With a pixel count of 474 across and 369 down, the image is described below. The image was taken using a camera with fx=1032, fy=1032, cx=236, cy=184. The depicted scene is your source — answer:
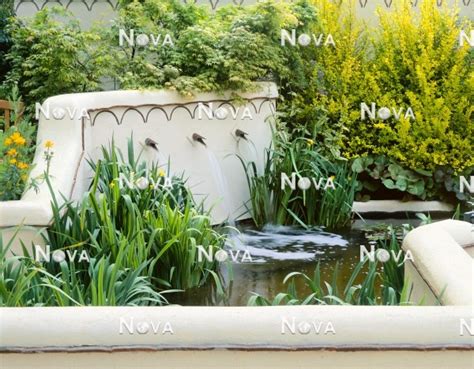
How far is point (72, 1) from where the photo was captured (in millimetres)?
10938

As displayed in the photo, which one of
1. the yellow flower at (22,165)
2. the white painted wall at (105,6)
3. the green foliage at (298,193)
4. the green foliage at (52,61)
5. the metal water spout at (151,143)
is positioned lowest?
the green foliage at (298,193)

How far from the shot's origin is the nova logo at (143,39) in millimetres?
9117

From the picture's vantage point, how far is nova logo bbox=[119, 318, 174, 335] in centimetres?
396

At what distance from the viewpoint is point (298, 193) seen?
912 centimetres

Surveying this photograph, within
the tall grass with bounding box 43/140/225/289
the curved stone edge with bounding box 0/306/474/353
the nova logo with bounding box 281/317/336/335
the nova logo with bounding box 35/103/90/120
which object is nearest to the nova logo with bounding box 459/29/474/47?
the tall grass with bounding box 43/140/225/289

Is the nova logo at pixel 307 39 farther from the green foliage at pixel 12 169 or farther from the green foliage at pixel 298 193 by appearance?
the green foliage at pixel 12 169

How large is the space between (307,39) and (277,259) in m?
2.81

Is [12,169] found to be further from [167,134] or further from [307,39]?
[307,39]

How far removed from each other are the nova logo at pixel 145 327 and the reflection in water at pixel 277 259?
277 cm

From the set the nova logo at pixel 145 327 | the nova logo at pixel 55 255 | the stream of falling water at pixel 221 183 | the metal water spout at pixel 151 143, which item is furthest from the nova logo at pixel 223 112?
A: the nova logo at pixel 145 327

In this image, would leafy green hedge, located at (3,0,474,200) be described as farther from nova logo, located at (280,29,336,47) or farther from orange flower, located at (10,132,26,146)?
orange flower, located at (10,132,26,146)

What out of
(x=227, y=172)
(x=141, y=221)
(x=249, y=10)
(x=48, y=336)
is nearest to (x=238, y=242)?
(x=227, y=172)

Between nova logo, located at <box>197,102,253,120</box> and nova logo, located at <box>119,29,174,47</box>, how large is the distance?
0.66 meters

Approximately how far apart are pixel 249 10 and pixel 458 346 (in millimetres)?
5985
